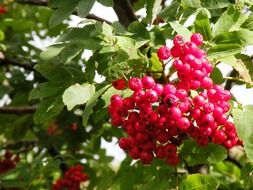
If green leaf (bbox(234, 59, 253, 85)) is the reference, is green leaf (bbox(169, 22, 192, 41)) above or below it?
above

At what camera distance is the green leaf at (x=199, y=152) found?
238cm

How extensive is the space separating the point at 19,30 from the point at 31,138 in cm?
152

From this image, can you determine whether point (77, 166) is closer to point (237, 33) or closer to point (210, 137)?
point (210, 137)

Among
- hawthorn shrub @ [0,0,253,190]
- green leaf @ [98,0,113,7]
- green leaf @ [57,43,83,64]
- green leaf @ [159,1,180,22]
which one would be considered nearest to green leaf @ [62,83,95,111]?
hawthorn shrub @ [0,0,253,190]

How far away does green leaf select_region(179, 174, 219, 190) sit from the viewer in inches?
86.0

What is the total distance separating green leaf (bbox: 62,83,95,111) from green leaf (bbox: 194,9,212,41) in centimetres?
61

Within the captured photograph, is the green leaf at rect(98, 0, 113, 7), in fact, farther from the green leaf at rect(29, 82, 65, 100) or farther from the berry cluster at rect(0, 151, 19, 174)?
the berry cluster at rect(0, 151, 19, 174)

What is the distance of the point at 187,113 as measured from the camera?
215 cm

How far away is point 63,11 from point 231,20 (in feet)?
2.99

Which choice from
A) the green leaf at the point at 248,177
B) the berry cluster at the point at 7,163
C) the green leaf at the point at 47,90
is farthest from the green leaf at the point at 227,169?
the green leaf at the point at 47,90

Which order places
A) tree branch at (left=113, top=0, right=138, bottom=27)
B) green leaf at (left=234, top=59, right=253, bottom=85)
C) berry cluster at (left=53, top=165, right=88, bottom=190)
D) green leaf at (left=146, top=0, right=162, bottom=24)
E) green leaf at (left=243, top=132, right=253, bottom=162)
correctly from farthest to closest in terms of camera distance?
1. berry cluster at (left=53, top=165, right=88, bottom=190)
2. tree branch at (left=113, top=0, right=138, bottom=27)
3. green leaf at (left=146, top=0, right=162, bottom=24)
4. green leaf at (left=234, top=59, right=253, bottom=85)
5. green leaf at (left=243, top=132, right=253, bottom=162)

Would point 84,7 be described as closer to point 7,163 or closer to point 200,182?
point 200,182

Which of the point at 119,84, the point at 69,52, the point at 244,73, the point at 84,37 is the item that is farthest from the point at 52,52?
the point at 244,73

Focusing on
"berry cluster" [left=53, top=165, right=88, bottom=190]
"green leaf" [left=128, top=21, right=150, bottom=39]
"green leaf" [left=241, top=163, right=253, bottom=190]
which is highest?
"green leaf" [left=128, top=21, right=150, bottom=39]
